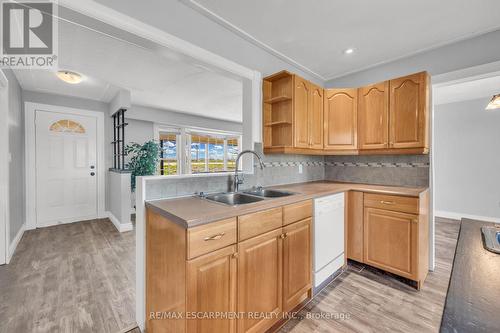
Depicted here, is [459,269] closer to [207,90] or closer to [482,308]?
[482,308]

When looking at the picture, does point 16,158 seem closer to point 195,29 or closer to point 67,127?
point 67,127

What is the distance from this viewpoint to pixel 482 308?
50 cm

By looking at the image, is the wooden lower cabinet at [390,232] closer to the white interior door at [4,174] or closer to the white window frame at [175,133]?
the white interior door at [4,174]

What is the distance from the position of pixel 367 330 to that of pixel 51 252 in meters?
3.64

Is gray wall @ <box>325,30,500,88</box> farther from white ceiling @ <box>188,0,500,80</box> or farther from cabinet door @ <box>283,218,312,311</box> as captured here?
cabinet door @ <box>283,218,312,311</box>

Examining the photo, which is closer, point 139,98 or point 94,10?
point 94,10

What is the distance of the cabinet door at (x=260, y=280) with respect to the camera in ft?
4.46

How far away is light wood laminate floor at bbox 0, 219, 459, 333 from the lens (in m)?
1.64

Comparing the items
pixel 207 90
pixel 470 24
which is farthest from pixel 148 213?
pixel 470 24

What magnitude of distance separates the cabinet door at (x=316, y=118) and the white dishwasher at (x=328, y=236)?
2.27ft

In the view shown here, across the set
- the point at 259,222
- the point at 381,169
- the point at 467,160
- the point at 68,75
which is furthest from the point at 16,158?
the point at 467,160

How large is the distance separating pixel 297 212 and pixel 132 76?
2.99 metres

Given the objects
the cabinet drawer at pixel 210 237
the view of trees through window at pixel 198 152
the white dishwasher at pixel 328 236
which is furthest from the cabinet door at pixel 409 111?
the view of trees through window at pixel 198 152

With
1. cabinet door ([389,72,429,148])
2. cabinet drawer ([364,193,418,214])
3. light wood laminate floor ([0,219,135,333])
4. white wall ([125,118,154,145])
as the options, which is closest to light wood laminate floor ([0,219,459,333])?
light wood laminate floor ([0,219,135,333])
